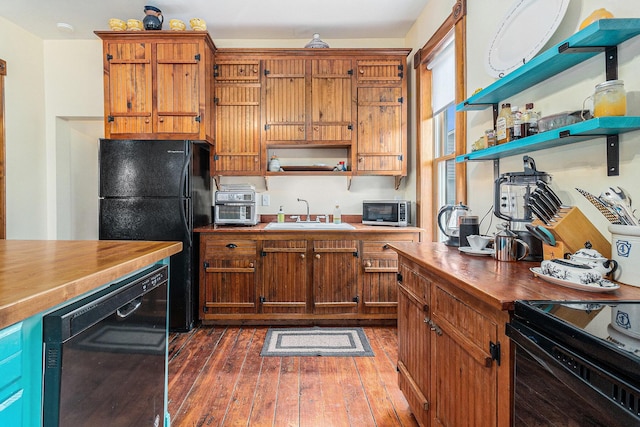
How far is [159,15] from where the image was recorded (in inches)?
114

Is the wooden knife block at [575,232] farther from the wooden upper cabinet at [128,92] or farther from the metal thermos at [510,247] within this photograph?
the wooden upper cabinet at [128,92]

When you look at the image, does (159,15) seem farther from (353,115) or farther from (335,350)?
(335,350)

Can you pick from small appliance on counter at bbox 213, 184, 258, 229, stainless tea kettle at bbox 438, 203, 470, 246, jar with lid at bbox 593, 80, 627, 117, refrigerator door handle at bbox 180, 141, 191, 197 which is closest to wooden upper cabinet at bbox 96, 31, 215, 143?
refrigerator door handle at bbox 180, 141, 191, 197

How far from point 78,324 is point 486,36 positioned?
245 cm

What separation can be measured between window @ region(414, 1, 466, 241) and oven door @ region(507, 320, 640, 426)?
195 cm

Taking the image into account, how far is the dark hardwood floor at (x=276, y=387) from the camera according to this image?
5.67 feet

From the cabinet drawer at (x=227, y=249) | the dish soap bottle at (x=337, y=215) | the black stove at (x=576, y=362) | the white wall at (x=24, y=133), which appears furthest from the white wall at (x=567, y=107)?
the white wall at (x=24, y=133)

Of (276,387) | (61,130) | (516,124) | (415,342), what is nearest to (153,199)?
(61,130)

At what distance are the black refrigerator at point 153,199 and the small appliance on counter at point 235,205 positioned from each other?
1.04ft

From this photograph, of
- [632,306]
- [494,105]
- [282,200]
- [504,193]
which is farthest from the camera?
[282,200]

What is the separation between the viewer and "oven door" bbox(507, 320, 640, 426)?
20.4 inches

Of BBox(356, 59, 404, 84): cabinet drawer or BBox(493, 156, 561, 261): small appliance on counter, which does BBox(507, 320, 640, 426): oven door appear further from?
BBox(356, 59, 404, 84): cabinet drawer

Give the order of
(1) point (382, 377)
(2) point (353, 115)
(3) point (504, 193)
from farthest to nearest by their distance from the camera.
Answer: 1. (2) point (353, 115)
2. (1) point (382, 377)
3. (3) point (504, 193)

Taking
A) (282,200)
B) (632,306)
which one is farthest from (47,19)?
(632,306)
